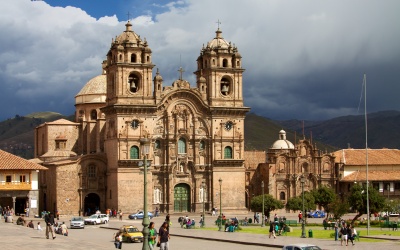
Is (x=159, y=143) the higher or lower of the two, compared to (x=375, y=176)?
higher

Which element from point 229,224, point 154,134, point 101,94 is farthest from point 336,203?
point 101,94

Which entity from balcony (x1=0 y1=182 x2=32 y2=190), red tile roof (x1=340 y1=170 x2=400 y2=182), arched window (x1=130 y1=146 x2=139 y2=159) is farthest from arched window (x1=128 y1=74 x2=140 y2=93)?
red tile roof (x1=340 y1=170 x2=400 y2=182)

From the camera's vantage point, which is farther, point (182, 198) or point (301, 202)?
point (182, 198)

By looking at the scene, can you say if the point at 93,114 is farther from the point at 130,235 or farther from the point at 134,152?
the point at 130,235

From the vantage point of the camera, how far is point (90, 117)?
99.6 m

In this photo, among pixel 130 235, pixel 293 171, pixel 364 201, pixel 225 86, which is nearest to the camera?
pixel 130 235

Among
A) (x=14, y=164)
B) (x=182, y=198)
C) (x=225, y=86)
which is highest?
(x=225, y=86)

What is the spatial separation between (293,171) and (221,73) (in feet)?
49.9

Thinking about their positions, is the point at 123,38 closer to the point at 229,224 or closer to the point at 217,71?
the point at 217,71


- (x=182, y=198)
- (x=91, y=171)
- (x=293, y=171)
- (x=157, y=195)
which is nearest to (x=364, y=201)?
(x=182, y=198)

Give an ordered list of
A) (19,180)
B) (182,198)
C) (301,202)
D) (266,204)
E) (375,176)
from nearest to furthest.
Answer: (19,180) < (301,202) < (266,204) < (182,198) < (375,176)

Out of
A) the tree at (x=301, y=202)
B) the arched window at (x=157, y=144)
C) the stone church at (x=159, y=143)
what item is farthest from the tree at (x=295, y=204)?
the arched window at (x=157, y=144)

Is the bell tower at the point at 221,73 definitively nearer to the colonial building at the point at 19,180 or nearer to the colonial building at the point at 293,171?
the colonial building at the point at 293,171

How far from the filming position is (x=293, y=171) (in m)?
97.8
